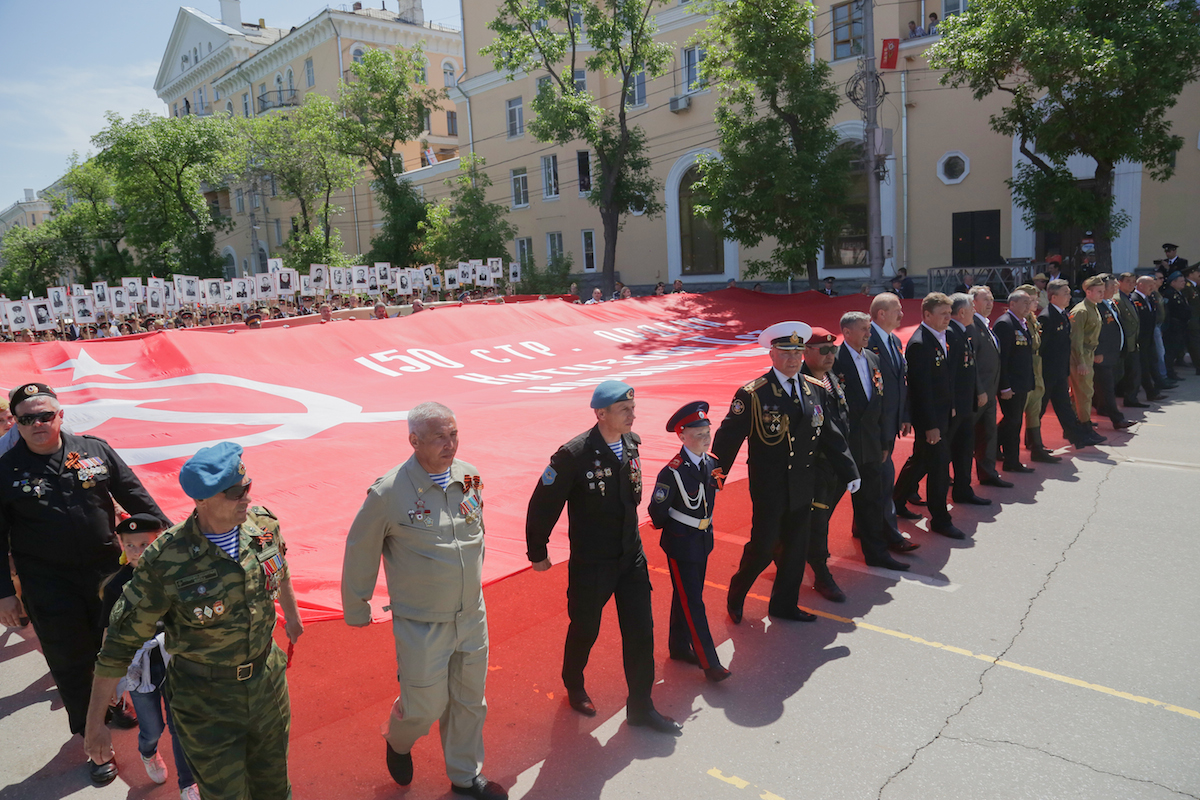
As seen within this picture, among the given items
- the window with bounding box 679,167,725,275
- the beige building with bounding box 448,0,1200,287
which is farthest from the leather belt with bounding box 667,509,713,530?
the window with bounding box 679,167,725,275

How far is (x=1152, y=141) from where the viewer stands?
50.8 ft

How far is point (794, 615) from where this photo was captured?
541 centimetres

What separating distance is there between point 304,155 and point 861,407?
124ft

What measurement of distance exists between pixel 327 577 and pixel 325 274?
68.7 ft

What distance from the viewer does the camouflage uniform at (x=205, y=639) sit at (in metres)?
2.92

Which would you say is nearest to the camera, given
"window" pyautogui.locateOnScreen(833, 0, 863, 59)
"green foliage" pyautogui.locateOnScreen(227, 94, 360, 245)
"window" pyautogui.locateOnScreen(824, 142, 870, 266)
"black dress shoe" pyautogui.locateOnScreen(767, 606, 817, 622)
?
"black dress shoe" pyautogui.locateOnScreen(767, 606, 817, 622)

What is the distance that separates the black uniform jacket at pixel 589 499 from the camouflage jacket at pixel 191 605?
143 cm

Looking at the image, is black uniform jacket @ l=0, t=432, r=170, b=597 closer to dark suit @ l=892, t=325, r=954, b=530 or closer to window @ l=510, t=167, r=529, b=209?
dark suit @ l=892, t=325, r=954, b=530

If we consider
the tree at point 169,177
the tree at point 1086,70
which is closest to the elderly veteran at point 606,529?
the tree at point 1086,70

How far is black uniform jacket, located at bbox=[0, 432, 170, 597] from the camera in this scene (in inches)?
160

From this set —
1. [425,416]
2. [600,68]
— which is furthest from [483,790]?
[600,68]

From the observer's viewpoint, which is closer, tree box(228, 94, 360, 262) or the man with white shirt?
the man with white shirt

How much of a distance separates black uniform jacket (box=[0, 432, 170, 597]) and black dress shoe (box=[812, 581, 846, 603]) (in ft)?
13.9

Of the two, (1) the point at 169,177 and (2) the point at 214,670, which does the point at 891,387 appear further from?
(1) the point at 169,177
